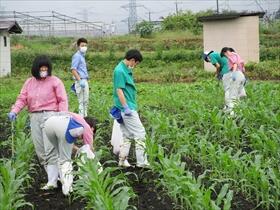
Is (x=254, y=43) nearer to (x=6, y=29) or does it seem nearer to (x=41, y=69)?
(x=6, y=29)

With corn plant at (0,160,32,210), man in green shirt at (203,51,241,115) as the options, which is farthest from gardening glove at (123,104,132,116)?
man in green shirt at (203,51,241,115)

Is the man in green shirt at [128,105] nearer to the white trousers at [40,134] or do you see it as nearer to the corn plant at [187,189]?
the corn plant at [187,189]

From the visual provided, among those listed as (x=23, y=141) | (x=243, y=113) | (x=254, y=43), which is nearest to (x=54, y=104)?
(x=23, y=141)

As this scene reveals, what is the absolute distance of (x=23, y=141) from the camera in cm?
650

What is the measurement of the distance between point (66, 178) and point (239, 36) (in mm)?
16848

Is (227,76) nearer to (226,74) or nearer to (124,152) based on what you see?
(226,74)

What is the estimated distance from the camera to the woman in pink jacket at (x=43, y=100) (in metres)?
5.64

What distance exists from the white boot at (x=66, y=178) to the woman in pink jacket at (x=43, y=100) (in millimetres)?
299

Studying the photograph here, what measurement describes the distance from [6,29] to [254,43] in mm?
10991

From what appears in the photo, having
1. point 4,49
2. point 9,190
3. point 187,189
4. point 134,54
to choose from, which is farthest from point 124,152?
point 4,49

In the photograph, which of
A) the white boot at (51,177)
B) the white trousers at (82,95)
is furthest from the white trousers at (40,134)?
the white trousers at (82,95)

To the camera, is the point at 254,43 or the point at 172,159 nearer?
the point at 172,159

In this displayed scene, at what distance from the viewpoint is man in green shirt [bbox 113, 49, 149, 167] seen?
6328 millimetres

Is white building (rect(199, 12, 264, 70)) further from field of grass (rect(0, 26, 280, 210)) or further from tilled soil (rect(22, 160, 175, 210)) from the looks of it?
tilled soil (rect(22, 160, 175, 210))
